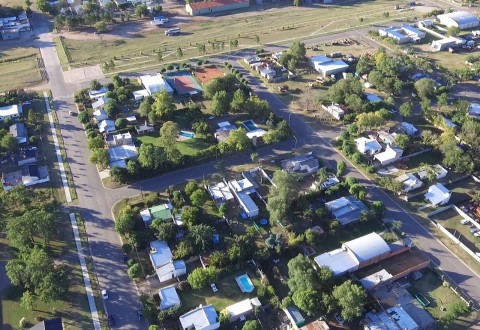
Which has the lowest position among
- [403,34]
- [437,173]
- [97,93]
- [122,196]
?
[437,173]

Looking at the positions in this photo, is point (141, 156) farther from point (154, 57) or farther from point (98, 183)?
point (154, 57)

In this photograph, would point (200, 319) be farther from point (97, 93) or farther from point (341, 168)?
point (97, 93)

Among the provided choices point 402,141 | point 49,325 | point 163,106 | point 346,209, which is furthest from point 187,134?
point 49,325

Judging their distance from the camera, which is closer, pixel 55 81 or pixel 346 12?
pixel 55 81

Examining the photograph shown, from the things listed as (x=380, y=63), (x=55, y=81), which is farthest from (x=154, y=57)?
(x=380, y=63)

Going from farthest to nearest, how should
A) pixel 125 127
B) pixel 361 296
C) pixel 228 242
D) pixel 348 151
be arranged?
1. pixel 125 127
2. pixel 348 151
3. pixel 228 242
4. pixel 361 296

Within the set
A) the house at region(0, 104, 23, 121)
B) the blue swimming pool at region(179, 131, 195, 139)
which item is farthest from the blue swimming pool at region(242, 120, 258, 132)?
the house at region(0, 104, 23, 121)

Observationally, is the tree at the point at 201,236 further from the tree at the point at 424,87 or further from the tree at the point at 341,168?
the tree at the point at 424,87
